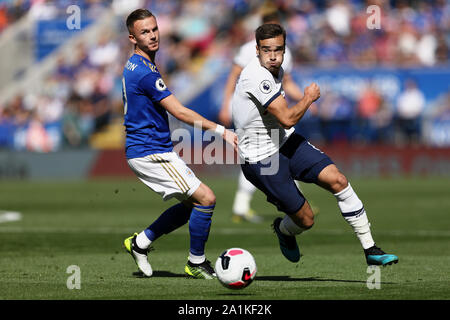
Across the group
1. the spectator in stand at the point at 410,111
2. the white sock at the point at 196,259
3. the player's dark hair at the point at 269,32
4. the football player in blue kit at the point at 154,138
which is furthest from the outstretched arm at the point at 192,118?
the spectator in stand at the point at 410,111

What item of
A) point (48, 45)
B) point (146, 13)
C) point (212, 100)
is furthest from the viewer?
point (48, 45)

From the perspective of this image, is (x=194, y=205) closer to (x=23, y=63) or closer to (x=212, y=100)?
(x=212, y=100)

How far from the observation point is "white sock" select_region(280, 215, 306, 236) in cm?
854

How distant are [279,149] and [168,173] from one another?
108 cm

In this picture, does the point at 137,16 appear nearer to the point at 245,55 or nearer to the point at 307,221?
the point at 307,221

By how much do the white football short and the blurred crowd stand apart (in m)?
16.8

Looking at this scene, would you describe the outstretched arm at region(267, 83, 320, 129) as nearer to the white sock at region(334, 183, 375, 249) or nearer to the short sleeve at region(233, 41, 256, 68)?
the white sock at region(334, 183, 375, 249)

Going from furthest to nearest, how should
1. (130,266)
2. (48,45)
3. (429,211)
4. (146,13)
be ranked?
(48,45)
(429,211)
(130,266)
(146,13)

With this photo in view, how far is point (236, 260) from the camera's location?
7293 mm

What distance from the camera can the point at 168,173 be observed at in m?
8.17

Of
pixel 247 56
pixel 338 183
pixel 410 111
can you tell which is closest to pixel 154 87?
pixel 338 183

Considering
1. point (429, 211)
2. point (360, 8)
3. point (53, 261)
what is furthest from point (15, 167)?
point (53, 261)

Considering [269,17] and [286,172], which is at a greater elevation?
[269,17]

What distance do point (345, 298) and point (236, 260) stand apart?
1.02m
